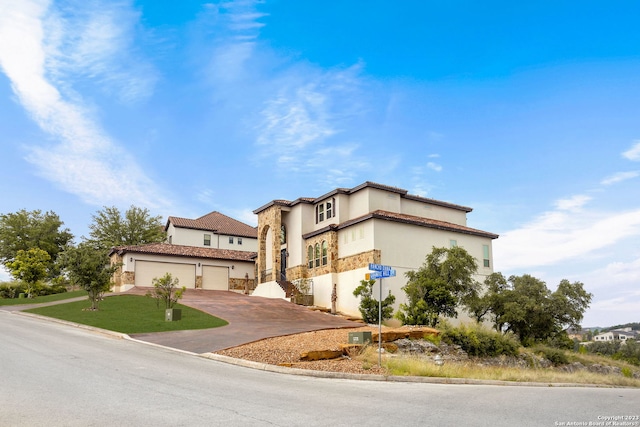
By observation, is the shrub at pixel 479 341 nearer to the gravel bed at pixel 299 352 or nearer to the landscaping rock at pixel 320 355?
the gravel bed at pixel 299 352

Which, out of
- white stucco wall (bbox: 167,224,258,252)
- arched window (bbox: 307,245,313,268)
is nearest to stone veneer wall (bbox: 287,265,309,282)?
arched window (bbox: 307,245,313,268)

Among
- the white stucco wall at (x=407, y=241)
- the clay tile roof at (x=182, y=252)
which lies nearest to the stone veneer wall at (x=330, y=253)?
the white stucco wall at (x=407, y=241)

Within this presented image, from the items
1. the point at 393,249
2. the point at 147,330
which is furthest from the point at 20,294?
the point at 393,249

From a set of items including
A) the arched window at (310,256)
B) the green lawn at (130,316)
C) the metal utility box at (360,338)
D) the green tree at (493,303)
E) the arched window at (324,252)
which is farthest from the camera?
the arched window at (310,256)

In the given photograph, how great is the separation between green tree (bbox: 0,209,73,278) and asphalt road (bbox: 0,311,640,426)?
181 ft

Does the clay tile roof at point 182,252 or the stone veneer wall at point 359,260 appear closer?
the stone veneer wall at point 359,260

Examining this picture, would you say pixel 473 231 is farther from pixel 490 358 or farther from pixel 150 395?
pixel 150 395

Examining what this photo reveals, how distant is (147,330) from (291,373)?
37.2 feet

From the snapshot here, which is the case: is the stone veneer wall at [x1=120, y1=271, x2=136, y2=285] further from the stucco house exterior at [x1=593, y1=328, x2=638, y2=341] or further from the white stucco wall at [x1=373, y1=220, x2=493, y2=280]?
the stucco house exterior at [x1=593, y1=328, x2=638, y2=341]

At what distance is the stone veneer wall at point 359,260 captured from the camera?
36.2m

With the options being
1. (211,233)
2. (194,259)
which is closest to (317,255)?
(194,259)

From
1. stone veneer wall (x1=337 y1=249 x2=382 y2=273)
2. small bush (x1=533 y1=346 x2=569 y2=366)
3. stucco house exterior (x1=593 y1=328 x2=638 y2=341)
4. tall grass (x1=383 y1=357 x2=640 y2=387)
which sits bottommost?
stucco house exterior (x1=593 y1=328 x2=638 y2=341)

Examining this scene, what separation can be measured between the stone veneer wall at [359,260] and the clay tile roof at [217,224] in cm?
2445

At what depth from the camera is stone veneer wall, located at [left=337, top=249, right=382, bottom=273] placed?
119 ft
